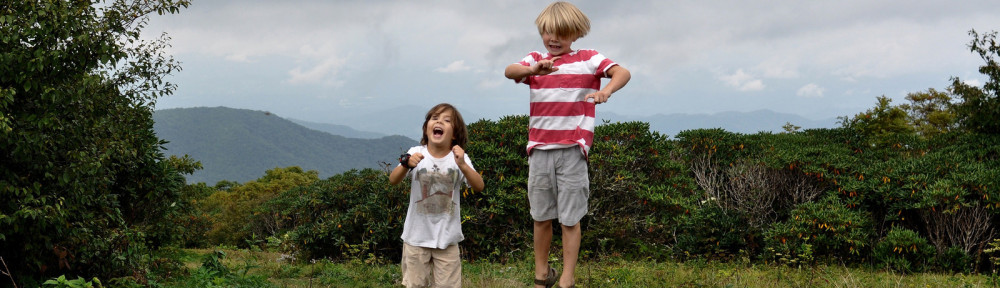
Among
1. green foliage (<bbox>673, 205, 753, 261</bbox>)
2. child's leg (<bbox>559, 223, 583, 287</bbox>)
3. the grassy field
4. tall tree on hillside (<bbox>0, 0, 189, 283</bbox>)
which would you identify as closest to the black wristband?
child's leg (<bbox>559, 223, 583, 287</bbox>)

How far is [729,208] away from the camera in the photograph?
35.8 ft

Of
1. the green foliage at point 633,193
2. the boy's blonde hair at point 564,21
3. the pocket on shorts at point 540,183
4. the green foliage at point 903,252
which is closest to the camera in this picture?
the boy's blonde hair at point 564,21

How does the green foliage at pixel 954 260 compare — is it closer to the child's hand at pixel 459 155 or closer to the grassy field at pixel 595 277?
the grassy field at pixel 595 277

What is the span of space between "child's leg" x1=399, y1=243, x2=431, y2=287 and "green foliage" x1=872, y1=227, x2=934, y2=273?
6817 millimetres

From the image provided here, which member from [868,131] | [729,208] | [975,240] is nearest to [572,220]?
[729,208]

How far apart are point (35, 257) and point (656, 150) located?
7.56 metres

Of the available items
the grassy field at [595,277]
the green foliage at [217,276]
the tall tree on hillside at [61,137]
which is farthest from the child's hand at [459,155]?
the tall tree on hillside at [61,137]

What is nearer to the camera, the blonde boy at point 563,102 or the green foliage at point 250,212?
the blonde boy at point 563,102

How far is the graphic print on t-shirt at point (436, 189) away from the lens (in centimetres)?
459

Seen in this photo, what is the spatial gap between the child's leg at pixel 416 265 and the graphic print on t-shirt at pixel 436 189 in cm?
26

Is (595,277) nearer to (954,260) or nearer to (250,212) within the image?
(954,260)

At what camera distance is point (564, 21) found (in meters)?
4.90

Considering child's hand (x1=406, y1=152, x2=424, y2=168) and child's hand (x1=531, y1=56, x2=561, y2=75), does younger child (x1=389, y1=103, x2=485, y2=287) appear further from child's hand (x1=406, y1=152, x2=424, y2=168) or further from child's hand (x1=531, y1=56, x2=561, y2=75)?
child's hand (x1=531, y1=56, x2=561, y2=75)

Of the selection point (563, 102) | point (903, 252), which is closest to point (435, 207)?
point (563, 102)
